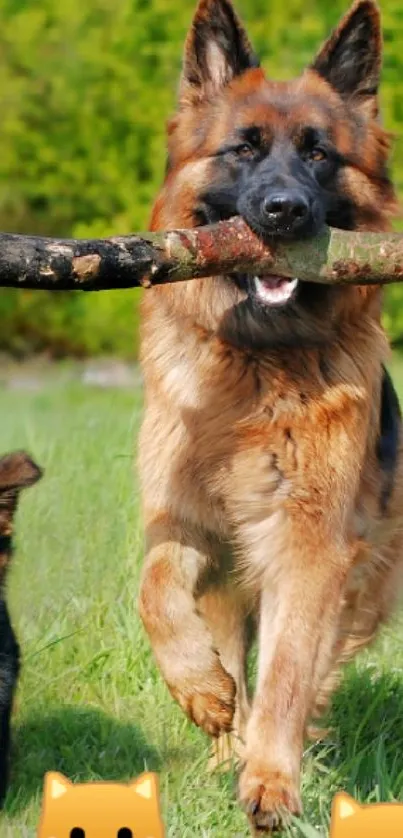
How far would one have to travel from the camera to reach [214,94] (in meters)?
5.18

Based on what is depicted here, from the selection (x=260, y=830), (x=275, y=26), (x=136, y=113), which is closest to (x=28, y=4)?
(x=136, y=113)

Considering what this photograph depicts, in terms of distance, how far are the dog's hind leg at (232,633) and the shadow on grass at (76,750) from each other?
→ 1.18 ft

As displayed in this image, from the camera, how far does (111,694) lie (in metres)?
5.63

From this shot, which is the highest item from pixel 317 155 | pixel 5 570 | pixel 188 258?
pixel 317 155

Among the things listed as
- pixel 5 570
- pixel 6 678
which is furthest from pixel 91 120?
pixel 6 678

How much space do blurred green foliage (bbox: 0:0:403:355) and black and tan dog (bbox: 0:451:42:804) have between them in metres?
14.2

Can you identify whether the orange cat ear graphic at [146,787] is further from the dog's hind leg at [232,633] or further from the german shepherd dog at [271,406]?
the dog's hind leg at [232,633]

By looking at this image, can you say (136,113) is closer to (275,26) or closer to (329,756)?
(275,26)

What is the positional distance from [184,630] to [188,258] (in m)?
1.28

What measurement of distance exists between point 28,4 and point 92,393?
25.0 ft

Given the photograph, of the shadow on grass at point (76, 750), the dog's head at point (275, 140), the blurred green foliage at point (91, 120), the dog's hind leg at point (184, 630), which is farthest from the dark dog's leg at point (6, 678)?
the blurred green foliage at point (91, 120)

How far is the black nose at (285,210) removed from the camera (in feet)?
14.5

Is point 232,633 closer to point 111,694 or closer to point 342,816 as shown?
point 111,694
